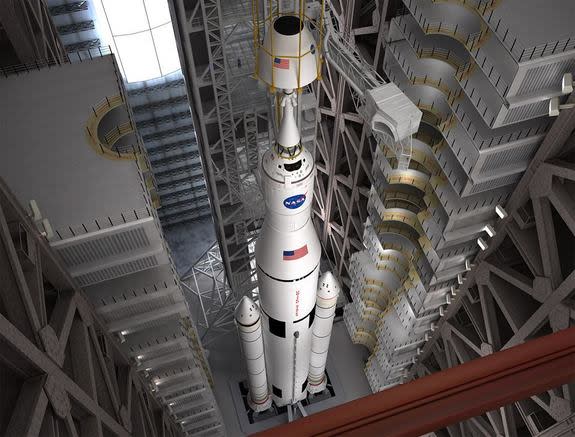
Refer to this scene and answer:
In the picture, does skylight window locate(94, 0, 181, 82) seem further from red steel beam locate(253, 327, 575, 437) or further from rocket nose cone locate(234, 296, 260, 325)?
red steel beam locate(253, 327, 575, 437)

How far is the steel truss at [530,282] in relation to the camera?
11.7 metres

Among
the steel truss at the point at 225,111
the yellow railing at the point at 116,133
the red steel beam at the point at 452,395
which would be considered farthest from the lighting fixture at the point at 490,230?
the red steel beam at the point at 452,395

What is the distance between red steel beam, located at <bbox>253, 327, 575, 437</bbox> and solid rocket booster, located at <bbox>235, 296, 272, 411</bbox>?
43.9 feet

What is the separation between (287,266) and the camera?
1401 cm

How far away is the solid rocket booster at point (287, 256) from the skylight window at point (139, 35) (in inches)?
549

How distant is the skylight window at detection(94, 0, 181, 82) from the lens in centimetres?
2380

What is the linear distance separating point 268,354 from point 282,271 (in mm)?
6648

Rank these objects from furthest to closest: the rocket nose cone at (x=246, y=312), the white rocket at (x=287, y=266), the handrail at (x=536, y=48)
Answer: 1. the rocket nose cone at (x=246, y=312)
2. the white rocket at (x=287, y=266)
3. the handrail at (x=536, y=48)

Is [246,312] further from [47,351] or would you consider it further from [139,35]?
[139,35]

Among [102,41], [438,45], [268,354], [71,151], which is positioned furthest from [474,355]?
[102,41]

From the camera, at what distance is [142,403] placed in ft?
49.6

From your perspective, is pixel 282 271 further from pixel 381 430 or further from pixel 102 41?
pixel 102 41

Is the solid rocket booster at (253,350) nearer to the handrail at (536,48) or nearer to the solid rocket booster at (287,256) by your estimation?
the solid rocket booster at (287,256)

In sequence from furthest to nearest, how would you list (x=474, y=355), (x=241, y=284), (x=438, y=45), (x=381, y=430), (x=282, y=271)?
(x=241, y=284)
(x=474, y=355)
(x=282, y=271)
(x=438, y=45)
(x=381, y=430)
